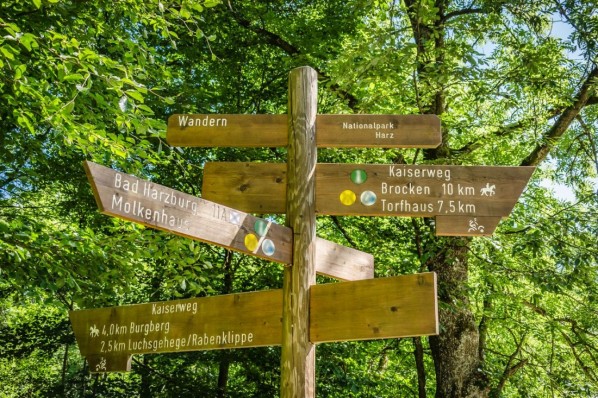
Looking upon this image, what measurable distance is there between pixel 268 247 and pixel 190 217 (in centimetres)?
41

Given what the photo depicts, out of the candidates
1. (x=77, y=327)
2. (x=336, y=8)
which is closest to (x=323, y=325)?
(x=77, y=327)

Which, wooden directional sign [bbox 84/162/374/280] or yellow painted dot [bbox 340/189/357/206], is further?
yellow painted dot [bbox 340/189/357/206]

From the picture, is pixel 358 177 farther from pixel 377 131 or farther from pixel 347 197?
pixel 377 131

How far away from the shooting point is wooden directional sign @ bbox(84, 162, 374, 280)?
7.75 ft

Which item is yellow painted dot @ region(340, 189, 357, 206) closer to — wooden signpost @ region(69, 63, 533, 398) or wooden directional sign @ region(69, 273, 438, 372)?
wooden signpost @ region(69, 63, 533, 398)

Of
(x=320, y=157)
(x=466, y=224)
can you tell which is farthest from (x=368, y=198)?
(x=320, y=157)

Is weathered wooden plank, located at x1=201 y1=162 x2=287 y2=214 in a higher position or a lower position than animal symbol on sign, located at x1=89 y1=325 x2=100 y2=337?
higher

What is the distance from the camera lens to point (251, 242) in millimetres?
2865

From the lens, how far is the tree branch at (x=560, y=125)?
8352 mm

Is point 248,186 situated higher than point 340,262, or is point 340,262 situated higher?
point 248,186

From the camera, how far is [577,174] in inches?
402

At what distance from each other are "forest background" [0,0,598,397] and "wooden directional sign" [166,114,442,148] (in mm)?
1437

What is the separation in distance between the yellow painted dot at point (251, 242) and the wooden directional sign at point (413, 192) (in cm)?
31

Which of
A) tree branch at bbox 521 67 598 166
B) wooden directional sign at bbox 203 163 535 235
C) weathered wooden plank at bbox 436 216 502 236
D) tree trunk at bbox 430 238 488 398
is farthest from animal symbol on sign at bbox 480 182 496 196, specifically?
tree branch at bbox 521 67 598 166
